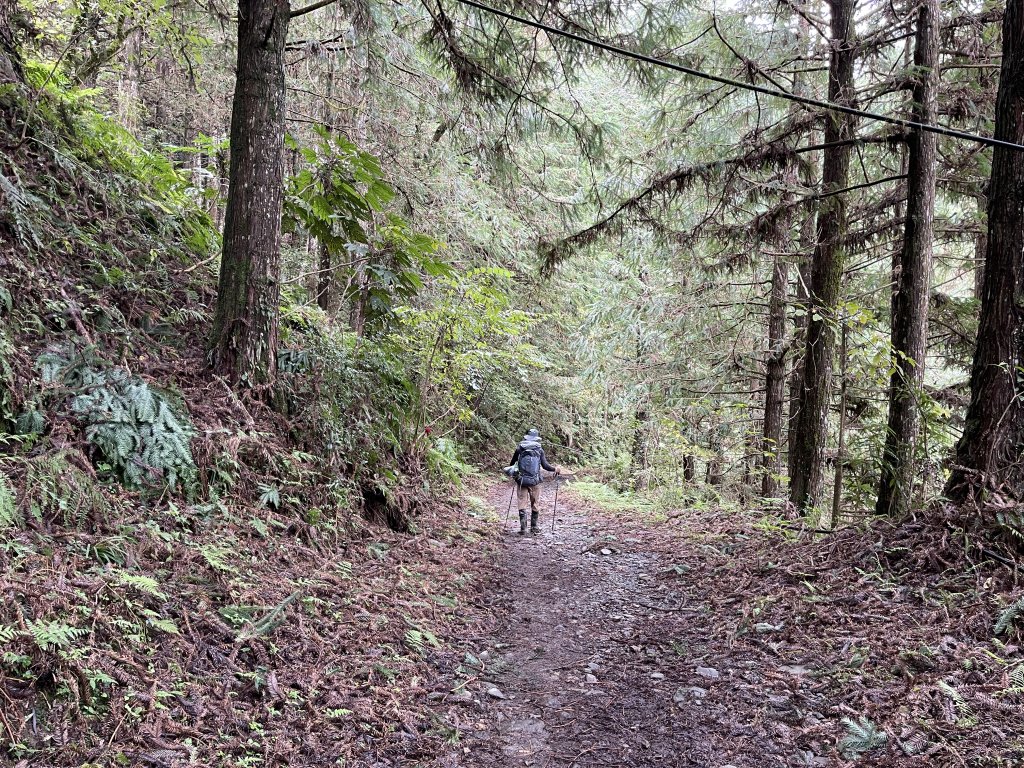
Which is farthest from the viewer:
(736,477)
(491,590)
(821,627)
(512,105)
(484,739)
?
(736,477)

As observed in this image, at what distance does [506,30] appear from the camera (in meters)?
6.52

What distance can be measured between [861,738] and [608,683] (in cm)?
165

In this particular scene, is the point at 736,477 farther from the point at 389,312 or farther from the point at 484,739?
the point at 484,739

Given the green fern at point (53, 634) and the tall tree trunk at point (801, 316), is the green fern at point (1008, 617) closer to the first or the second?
the tall tree trunk at point (801, 316)

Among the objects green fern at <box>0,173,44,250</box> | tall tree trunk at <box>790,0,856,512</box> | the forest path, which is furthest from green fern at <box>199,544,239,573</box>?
tall tree trunk at <box>790,0,856,512</box>

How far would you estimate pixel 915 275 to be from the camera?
6137 mm

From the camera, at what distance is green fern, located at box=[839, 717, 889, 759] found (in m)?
3.05

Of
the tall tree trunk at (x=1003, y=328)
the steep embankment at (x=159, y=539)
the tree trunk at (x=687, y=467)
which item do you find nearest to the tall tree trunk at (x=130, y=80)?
the steep embankment at (x=159, y=539)

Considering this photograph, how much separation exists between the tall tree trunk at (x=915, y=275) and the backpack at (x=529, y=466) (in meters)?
5.17

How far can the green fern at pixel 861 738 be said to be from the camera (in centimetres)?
305

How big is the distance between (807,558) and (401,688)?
166 inches

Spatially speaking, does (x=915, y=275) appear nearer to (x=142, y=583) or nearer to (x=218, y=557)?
(x=218, y=557)

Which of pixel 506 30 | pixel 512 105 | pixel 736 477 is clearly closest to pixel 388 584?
pixel 512 105

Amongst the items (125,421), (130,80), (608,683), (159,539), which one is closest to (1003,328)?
(608,683)
